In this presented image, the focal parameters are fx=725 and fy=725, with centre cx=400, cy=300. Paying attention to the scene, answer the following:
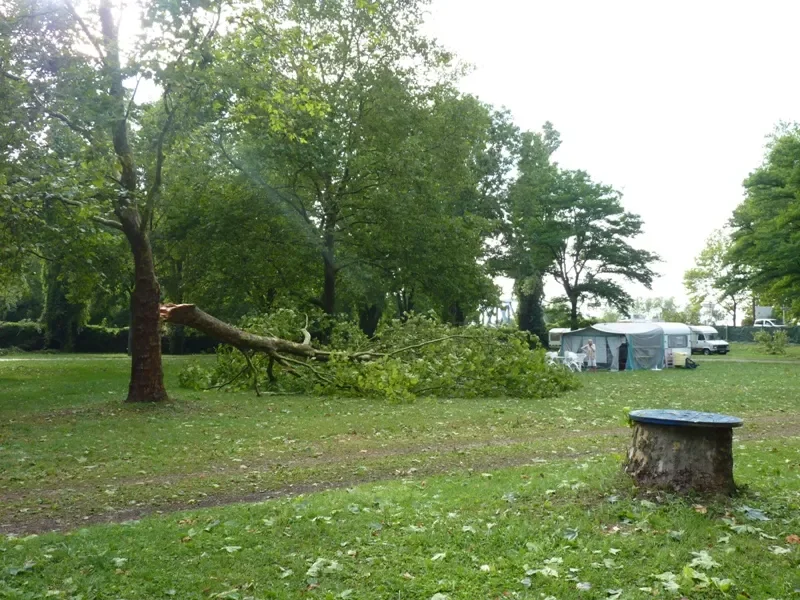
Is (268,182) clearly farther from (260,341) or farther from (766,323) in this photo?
(766,323)

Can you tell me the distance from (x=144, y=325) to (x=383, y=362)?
18.4 ft

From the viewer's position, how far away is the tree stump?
600cm

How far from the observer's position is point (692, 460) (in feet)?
19.8

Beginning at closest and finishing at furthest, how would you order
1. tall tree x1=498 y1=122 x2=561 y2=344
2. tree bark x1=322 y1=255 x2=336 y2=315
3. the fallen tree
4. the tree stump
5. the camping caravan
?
the tree stump → the fallen tree → tree bark x1=322 y1=255 x2=336 y2=315 → tall tree x1=498 y1=122 x2=561 y2=344 → the camping caravan

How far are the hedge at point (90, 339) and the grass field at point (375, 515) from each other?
34185 millimetres

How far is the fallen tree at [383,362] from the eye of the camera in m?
16.6

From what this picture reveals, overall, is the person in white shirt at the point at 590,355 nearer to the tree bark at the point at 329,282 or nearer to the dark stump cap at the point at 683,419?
the tree bark at the point at 329,282

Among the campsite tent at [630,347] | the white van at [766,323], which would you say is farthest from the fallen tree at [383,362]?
the white van at [766,323]

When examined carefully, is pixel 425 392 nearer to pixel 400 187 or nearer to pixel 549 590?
pixel 400 187

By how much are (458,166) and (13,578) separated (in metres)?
25.8

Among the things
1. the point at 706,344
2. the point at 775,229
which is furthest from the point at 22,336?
the point at 706,344

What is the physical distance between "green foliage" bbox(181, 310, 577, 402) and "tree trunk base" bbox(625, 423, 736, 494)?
985cm

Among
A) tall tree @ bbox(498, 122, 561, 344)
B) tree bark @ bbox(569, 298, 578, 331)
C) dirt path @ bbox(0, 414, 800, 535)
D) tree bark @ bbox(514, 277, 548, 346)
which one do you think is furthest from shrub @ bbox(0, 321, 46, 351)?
dirt path @ bbox(0, 414, 800, 535)

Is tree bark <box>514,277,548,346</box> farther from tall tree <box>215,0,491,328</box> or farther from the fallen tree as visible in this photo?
the fallen tree
